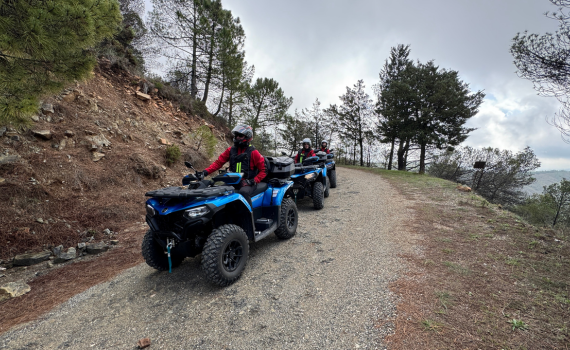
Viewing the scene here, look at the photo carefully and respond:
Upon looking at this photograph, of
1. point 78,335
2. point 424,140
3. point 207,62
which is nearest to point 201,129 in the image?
point 207,62

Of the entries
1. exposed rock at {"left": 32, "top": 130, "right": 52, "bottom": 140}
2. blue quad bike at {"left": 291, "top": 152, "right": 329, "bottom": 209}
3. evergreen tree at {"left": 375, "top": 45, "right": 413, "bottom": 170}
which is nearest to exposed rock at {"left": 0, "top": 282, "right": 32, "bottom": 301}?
exposed rock at {"left": 32, "top": 130, "right": 52, "bottom": 140}

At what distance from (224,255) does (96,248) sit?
2.98m

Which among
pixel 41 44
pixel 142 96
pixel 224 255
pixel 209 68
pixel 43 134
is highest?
pixel 209 68

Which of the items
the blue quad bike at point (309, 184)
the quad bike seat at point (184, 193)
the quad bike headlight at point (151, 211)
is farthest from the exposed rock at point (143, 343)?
the blue quad bike at point (309, 184)

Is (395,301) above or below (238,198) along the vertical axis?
below

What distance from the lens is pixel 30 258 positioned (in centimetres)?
390

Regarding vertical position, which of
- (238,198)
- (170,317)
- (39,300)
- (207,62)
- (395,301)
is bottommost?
(39,300)

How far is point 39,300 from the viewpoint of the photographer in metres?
2.98

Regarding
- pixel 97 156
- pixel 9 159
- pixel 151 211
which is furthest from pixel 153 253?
pixel 97 156

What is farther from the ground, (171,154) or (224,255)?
(171,154)

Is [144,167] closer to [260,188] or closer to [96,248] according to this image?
[96,248]

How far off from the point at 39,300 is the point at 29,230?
2110mm

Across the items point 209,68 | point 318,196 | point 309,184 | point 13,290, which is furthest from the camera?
→ point 209,68

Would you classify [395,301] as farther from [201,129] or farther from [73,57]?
[201,129]
